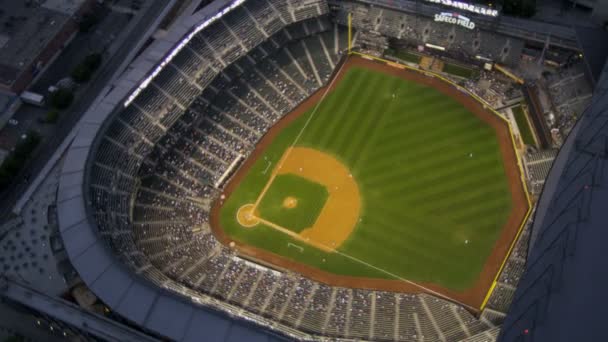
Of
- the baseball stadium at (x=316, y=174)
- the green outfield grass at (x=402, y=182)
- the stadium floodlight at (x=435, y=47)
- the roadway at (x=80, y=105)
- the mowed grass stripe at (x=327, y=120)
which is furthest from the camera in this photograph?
the stadium floodlight at (x=435, y=47)

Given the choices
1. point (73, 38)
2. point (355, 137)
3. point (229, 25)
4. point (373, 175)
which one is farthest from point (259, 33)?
point (73, 38)

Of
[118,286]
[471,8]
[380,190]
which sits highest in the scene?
[471,8]

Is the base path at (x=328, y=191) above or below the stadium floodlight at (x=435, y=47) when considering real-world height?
below

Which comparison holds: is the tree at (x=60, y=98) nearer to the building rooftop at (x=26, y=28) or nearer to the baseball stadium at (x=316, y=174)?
the building rooftop at (x=26, y=28)

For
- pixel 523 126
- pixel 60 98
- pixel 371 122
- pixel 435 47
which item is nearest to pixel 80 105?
pixel 60 98

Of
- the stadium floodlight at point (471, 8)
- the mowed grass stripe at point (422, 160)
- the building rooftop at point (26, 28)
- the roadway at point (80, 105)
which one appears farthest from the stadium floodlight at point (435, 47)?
the building rooftop at point (26, 28)

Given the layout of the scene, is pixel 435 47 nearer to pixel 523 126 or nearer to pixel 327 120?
pixel 523 126

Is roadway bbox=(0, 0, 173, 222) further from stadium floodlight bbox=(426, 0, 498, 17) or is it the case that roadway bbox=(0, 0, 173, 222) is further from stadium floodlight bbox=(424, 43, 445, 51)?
stadium floodlight bbox=(426, 0, 498, 17)

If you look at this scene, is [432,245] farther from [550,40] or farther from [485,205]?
[550,40]
